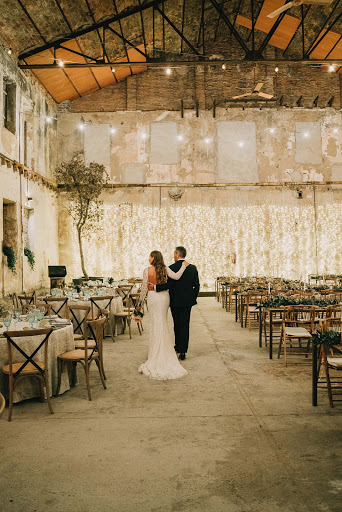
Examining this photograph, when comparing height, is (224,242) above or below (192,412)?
above

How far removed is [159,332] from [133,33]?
11267 mm

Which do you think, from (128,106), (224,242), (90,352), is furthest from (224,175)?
(90,352)

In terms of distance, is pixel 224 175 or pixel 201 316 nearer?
pixel 201 316

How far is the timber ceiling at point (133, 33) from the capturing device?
10.8 meters

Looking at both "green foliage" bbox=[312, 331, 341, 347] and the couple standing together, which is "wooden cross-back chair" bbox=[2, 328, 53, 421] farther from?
"green foliage" bbox=[312, 331, 341, 347]

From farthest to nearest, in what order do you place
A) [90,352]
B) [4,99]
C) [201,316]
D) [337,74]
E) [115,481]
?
[337,74], [4,99], [201,316], [90,352], [115,481]

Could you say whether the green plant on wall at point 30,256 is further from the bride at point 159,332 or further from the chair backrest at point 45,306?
the bride at point 159,332

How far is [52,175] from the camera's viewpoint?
48.8 feet

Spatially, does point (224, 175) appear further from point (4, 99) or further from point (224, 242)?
point (4, 99)

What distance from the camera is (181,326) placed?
19.4 feet

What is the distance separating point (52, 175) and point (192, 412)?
12.5 m

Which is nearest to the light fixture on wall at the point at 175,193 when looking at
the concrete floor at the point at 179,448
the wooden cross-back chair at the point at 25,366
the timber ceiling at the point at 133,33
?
the timber ceiling at the point at 133,33

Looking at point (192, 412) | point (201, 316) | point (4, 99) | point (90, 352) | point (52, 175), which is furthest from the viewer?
point (52, 175)

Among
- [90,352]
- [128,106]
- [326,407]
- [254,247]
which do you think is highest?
[128,106]
